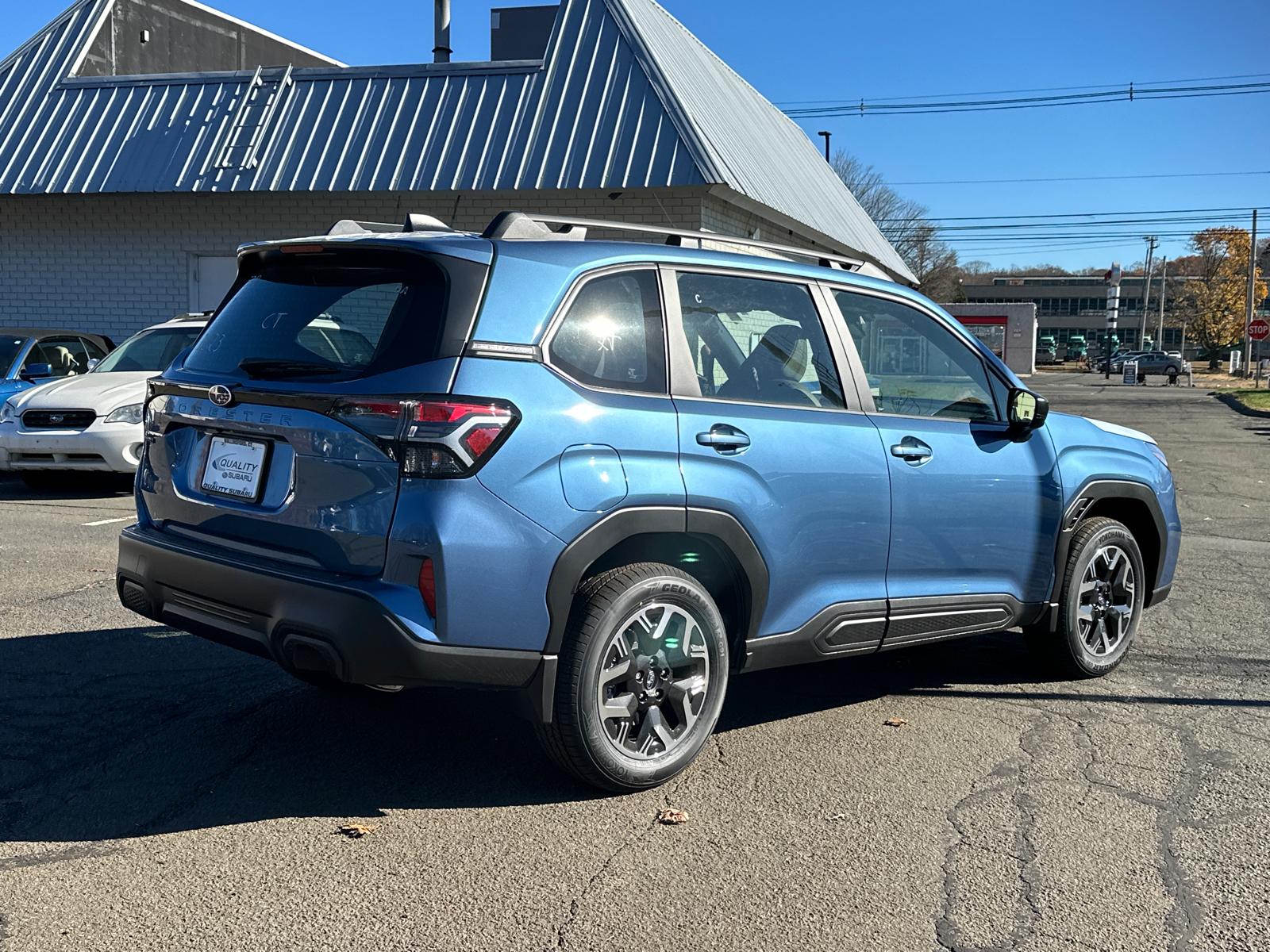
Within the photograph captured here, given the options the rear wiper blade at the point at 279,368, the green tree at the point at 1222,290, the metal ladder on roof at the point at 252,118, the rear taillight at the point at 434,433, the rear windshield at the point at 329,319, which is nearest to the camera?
the rear taillight at the point at 434,433

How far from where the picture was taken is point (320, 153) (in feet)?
53.2

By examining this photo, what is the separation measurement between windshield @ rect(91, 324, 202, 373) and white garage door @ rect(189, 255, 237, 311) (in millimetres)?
5754

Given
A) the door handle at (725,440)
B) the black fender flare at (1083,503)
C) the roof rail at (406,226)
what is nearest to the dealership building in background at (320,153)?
the black fender flare at (1083,503)

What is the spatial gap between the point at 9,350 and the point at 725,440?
1157 cm

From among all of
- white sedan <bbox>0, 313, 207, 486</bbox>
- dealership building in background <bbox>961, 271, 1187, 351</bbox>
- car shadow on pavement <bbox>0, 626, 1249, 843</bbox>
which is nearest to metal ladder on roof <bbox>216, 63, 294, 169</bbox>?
white sedan <bbox>0, 313, 207, 486</bbox>

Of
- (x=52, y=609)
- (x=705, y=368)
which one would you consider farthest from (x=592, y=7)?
(x=705, y=368)

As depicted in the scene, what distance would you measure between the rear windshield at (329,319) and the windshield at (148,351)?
8.49 metres

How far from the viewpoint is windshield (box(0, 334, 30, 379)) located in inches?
507

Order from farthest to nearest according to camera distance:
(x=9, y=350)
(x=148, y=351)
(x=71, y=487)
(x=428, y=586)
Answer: (x=9, y=350)
(x=148, y=351)
(x=71, y=487)
(x=428, y=586)

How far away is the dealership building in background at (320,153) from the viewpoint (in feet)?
50.7

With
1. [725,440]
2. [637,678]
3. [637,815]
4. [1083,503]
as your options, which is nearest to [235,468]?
[637,678]

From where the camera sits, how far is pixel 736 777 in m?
4.25

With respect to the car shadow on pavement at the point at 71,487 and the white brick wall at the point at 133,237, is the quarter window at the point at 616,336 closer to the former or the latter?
the car shadow on pavement at the point at 71,487

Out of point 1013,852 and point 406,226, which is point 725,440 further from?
point 1013,852
